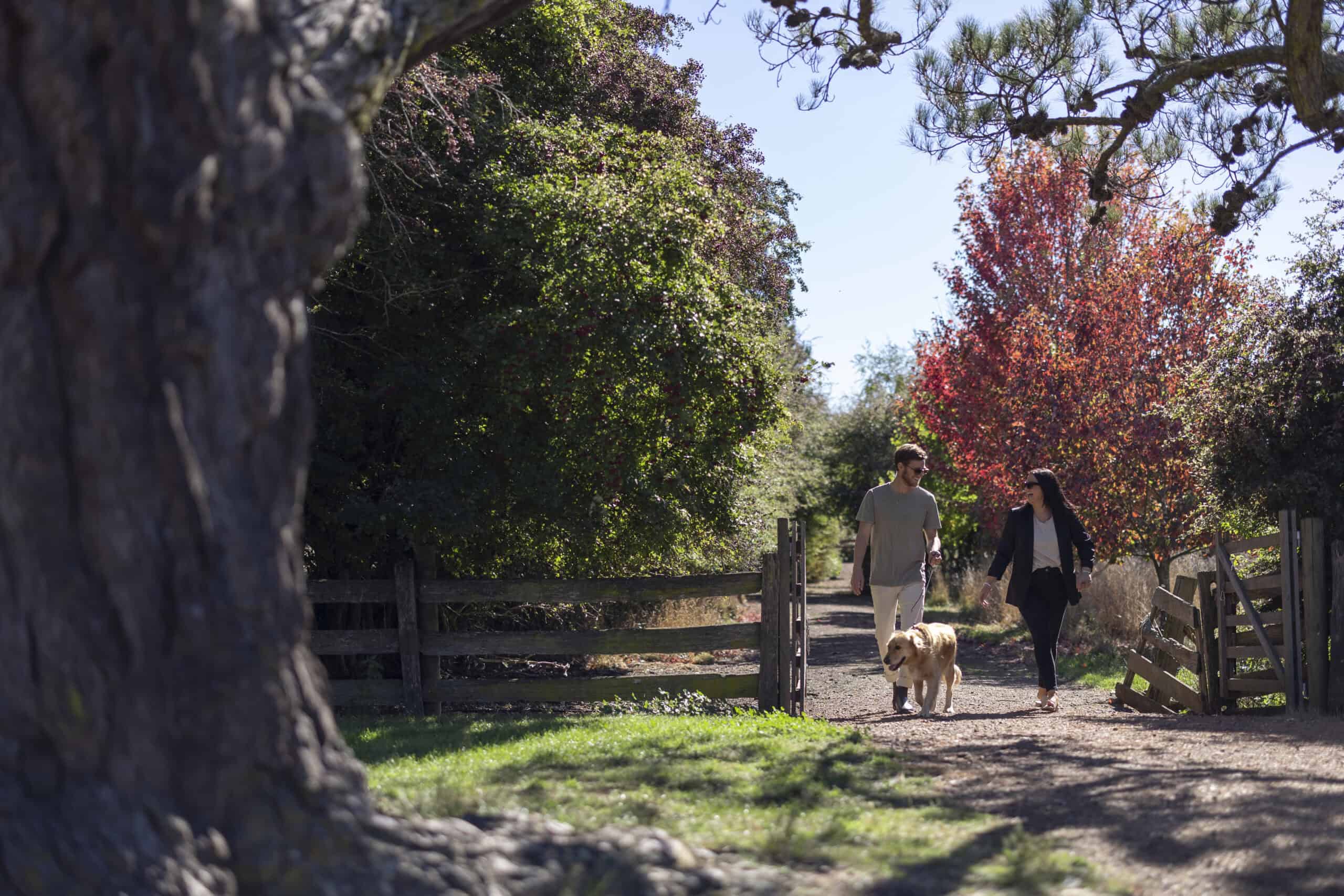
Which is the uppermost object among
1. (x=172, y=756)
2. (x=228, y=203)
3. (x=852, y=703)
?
(x=228, y=203)

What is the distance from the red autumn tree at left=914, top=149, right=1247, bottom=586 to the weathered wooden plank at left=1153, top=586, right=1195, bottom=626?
5211 millimetres

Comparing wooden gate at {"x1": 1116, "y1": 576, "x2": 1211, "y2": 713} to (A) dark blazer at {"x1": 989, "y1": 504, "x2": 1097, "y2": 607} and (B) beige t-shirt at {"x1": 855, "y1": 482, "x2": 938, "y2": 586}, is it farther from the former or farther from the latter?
(B) beige t-shirt at {"x1": 855, "y1": 482, "x2": 938, "y2": 586}

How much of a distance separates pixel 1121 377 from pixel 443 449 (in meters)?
13.1

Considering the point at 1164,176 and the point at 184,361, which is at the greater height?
the point at 1164,176

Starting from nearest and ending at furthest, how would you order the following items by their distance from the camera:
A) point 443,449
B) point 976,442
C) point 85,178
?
point 85,178
point 443,449
point 976,442

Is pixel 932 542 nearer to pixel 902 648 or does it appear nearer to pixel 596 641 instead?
pixel 902 648

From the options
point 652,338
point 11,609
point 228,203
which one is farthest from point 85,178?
point 652,338

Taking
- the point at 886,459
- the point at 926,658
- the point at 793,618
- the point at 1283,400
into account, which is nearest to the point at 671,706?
the point at 793,618

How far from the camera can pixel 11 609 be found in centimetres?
342

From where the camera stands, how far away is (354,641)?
11.1 meters

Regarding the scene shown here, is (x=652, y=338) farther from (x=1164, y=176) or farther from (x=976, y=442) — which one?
(x=976, y=442)

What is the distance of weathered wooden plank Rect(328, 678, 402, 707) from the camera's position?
11172mm

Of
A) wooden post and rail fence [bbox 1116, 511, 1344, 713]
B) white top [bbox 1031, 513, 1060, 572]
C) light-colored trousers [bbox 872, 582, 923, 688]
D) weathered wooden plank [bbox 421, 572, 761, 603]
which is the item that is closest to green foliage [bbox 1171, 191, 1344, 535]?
wooden post and rail fence [bbox 1116, 511, 1344, 713]

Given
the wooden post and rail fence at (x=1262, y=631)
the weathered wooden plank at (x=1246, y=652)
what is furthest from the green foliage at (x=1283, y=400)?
the weathered wooden plank at (x=1246, y=652)
